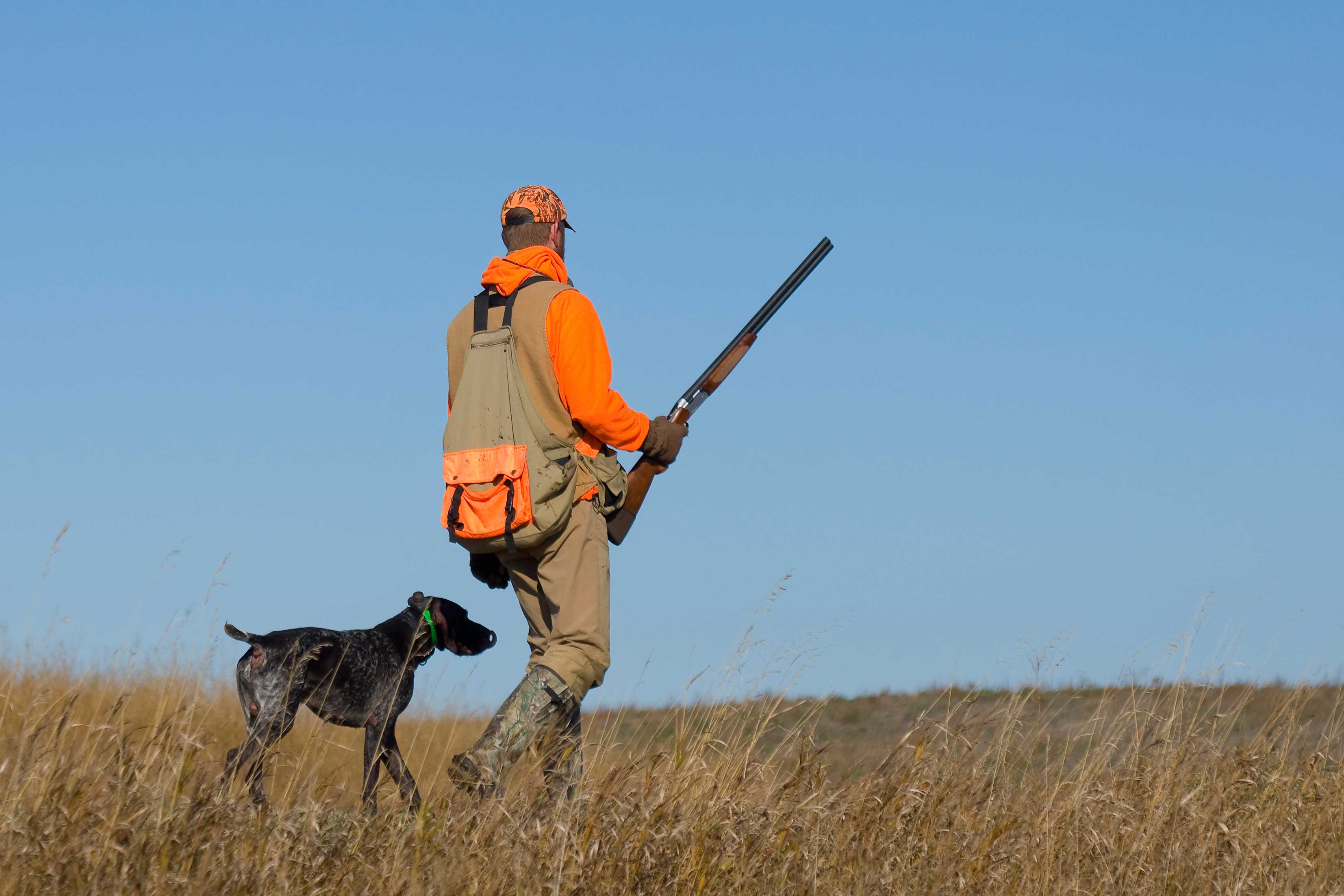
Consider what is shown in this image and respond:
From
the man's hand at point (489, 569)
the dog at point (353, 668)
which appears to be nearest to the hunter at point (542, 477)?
the man's hand at point (489, 569)

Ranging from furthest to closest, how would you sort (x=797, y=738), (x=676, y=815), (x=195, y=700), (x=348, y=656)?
(x=348, y=656) → (x=797, y=738) → (x=676, y=815) → (x=195, y=700)

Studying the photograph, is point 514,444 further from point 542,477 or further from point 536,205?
point 536,205

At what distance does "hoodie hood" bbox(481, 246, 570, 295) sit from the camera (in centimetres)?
518

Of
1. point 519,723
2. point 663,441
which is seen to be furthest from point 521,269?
point 519,723

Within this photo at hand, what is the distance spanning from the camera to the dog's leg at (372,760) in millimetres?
5082

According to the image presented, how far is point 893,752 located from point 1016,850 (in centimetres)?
60

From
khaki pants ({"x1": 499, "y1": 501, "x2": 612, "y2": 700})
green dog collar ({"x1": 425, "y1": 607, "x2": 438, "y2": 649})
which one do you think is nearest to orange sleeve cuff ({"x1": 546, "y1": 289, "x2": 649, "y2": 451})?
khaki pants ({"x1": 499, "y1": 501, "x2": 612, "y2": 700})

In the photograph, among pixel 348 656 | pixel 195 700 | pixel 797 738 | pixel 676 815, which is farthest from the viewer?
pixel 348 656

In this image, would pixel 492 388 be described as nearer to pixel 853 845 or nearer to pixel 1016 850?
pixel 853 845

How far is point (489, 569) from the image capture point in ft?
17.6

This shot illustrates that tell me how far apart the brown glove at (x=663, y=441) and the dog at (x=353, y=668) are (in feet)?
4.84

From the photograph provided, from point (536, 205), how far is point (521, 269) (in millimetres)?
355

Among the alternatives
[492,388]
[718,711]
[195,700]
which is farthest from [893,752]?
[195,700]

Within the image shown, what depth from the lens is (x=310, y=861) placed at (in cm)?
363
